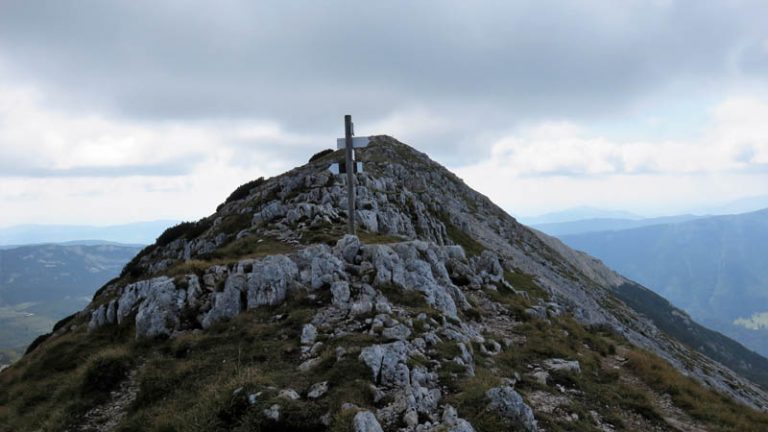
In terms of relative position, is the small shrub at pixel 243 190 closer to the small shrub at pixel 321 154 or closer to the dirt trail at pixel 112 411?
the small shrub at pixel 321 154

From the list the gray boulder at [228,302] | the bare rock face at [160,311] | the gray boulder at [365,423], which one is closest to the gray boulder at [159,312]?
the bare rock face at [160,311]

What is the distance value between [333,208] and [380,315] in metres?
23.2

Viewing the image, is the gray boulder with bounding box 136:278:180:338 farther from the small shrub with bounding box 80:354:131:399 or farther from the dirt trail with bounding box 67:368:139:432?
the dirt trail with bounding box 67:368:139:432

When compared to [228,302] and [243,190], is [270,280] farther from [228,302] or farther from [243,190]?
[243,190]

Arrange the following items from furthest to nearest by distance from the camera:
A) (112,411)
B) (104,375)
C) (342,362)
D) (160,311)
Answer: (160,311)
(104,375)
(112,411)
(342,362)

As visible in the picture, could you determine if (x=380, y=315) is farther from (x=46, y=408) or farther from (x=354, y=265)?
(x=46, y=408)

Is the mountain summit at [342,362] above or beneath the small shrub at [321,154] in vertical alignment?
beneath

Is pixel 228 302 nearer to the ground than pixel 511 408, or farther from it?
farther from it

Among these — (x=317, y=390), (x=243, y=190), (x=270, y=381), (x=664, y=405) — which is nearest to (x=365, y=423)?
(x=317, y=390)

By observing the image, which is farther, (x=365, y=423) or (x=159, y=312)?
(x=159, y=312)

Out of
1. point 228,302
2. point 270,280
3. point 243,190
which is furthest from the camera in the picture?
point 243,190

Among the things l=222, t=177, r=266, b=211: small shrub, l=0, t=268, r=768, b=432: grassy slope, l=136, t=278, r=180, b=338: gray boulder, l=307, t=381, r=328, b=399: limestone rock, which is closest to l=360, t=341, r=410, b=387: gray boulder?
l=0, t=268, r=768, b=432: grassy slope

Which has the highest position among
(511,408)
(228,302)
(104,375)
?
(228,302)

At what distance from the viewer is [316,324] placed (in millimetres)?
17453
